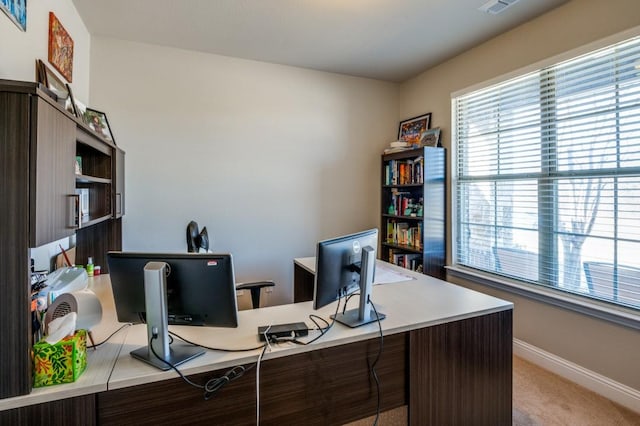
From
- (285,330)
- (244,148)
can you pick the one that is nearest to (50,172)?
(285,330)

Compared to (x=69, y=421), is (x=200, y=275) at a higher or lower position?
higher

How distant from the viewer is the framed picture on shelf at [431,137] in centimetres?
352

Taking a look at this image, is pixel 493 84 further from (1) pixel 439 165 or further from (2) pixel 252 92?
(2) pixel 252 92

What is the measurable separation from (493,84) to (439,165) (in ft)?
2.85

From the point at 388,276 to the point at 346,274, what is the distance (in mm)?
904

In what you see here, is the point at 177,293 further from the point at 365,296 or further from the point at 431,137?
the point at 431,137

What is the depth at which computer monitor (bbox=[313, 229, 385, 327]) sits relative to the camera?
1413mm

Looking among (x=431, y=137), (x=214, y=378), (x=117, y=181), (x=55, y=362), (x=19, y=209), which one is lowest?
(x=214, y=378)

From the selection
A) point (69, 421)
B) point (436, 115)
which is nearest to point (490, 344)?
point (69, 421)

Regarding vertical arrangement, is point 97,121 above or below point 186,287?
above

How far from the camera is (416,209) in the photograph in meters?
3.56

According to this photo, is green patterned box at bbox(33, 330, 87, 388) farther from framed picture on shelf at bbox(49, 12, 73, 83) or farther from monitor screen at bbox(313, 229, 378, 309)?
framed picture on shelf at bbox(49, 12, 73, 83)

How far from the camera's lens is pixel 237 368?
119 centimetres

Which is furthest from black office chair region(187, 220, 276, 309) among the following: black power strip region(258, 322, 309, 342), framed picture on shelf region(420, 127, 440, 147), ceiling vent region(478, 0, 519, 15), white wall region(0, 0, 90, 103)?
ceiling vent region(478, 0, 519, 15)
